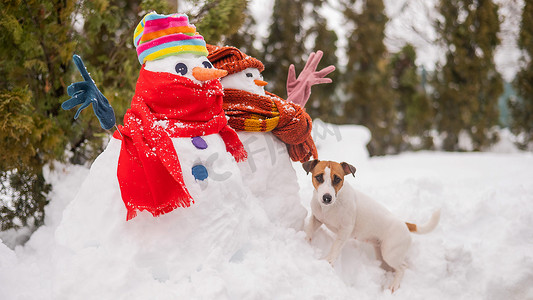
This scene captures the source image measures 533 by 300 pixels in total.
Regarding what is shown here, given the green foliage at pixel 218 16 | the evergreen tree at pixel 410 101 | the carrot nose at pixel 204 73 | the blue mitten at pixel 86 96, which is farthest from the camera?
the evergreen tree at pixel 410 101

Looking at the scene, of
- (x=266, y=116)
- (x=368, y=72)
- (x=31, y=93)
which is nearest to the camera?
(x=266, y=116)

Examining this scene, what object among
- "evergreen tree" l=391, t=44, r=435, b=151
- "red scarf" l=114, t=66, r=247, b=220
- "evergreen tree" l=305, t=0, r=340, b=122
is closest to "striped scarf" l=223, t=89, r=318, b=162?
"red scarf" l=114, t=66, r=247, b=220

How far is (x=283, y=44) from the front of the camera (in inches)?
227

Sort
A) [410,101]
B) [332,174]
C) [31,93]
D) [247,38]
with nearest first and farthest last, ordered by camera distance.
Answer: [332,174] → [31,93] → [247,38] → [410,101]

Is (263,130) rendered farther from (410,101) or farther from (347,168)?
(410,101)

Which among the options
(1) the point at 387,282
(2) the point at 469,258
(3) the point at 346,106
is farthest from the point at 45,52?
(3) the point at 346,106

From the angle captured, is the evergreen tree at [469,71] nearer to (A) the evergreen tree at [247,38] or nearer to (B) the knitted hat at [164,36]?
(A) the evergreen tree at [247,38]

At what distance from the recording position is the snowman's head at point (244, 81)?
6.25 feet

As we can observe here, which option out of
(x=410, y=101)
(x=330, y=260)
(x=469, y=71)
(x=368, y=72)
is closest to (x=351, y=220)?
(x=330, y=260)

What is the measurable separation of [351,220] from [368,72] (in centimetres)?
539

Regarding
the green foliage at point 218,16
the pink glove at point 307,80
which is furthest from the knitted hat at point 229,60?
the green foliage at point 218,16

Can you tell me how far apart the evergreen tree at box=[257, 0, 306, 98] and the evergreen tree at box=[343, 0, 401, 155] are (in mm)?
1320

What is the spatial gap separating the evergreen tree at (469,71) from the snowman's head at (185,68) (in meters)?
6.50

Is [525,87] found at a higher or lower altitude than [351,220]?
lower
